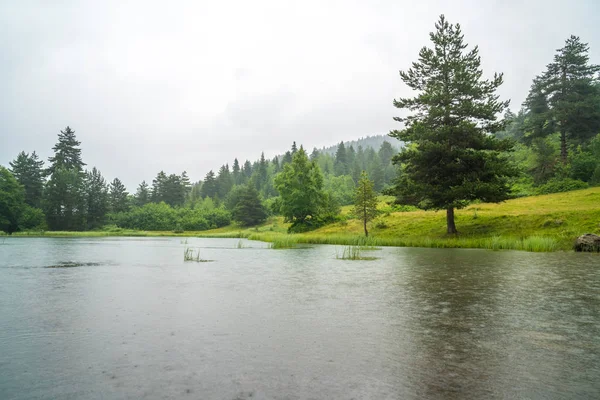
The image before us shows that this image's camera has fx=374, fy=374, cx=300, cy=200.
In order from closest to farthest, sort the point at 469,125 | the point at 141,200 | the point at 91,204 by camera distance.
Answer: the point at 469,125
the point at 91,204
the point at 141,200

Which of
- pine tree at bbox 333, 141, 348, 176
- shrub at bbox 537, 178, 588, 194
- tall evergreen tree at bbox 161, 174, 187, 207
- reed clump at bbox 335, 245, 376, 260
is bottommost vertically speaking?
reed clump at bbox 335, 245, 376, 260

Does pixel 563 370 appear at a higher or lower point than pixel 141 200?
lower

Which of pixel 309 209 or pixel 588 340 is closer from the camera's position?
pixel 588 340

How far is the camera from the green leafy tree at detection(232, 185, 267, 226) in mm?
76562

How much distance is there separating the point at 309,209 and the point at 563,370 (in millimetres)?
45827

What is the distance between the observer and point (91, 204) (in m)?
75.4

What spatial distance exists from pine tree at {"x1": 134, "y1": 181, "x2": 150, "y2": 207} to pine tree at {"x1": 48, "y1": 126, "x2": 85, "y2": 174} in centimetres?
2266

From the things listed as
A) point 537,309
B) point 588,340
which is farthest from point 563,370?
point 537,309

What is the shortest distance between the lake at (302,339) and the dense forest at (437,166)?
16.6m

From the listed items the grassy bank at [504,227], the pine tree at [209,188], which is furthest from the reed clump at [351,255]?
the pine tree at [209,188]

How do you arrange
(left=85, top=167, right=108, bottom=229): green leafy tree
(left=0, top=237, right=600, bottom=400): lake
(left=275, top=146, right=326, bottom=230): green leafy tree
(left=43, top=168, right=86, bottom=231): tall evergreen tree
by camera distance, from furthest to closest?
1. (left=85, top=167, right=108, bottom=229): green leafy tree
2. (left=43, top=168, right=86, bottom=231): tall evergreen tree
3. (left=275, top=146, right=326, bottom=230): green leafy tree
4. (left=0, top=237, right=600, bottom=400): lake

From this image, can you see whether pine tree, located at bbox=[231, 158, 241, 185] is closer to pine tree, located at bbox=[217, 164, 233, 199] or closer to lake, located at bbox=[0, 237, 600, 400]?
pine tree, located at bbox=[217, 164, 233, 199]

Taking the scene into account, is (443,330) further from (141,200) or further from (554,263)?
(141,200)

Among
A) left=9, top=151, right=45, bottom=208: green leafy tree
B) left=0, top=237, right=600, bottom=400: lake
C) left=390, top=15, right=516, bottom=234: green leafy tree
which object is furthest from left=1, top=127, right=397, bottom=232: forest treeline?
left=0, top=237, right=600, bottom=400: lake
